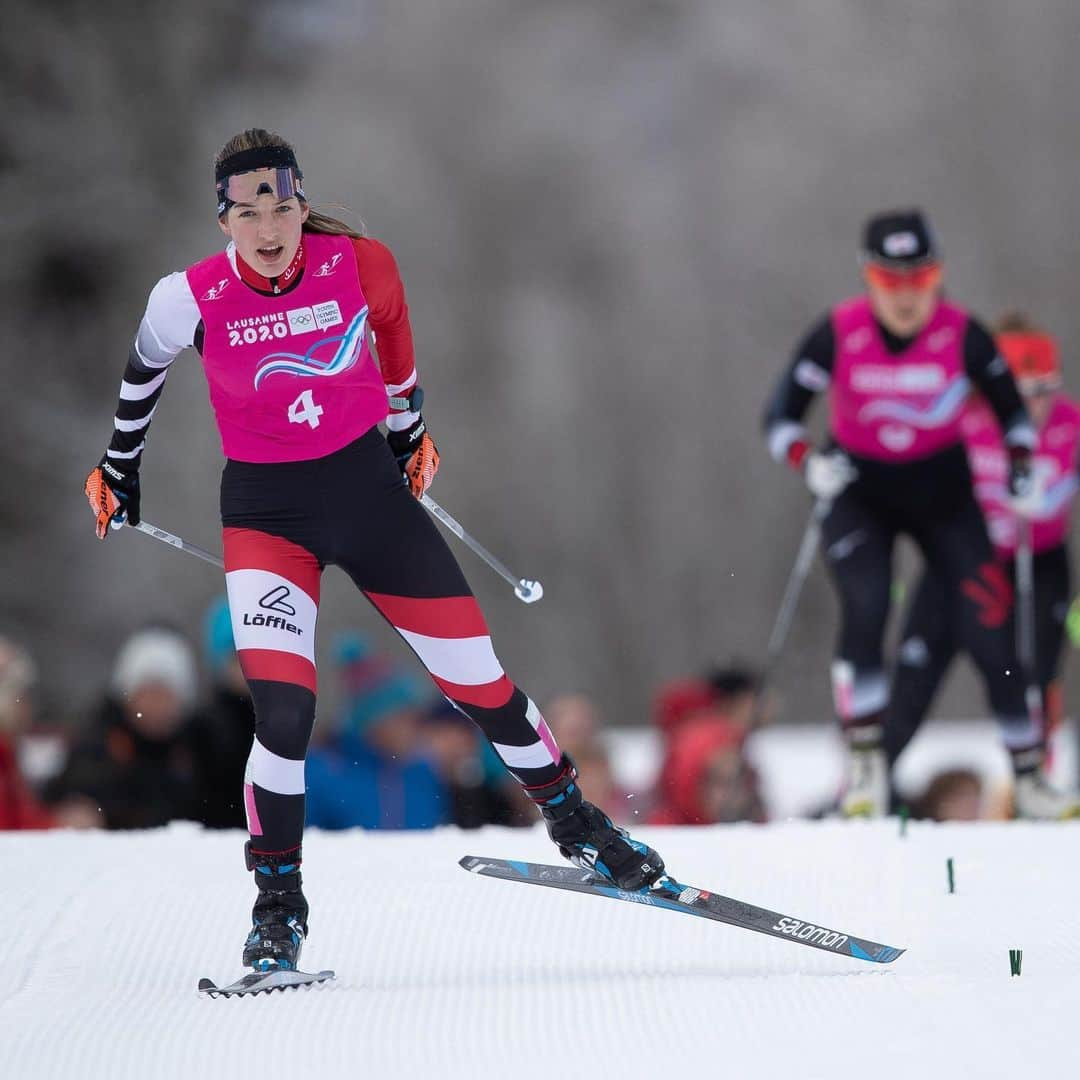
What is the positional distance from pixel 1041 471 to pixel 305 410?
395 centimetres

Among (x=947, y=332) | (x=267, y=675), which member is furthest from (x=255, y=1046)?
(x=947, y=332)

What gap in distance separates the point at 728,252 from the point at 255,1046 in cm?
1422

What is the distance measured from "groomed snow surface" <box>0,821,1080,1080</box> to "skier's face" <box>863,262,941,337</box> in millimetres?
1559

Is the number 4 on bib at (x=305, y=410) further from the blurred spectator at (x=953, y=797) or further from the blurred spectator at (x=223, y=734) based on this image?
the blurred spectator at (x=953, y=797)

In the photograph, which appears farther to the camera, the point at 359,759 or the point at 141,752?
the point at 359,759

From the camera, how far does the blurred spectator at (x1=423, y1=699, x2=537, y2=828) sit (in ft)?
22.6

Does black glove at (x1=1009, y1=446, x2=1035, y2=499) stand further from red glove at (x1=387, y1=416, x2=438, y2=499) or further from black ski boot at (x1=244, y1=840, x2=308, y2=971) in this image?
black ski boot at (x1=244, y1=840, x2=308, y2=971)

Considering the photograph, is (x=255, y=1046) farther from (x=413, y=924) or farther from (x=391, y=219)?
(x=391, y=219)

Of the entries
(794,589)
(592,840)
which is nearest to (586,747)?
(794,589)

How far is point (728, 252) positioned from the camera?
16.8 m

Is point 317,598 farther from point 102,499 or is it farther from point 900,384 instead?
point 900,384

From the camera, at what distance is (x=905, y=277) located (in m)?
5.87

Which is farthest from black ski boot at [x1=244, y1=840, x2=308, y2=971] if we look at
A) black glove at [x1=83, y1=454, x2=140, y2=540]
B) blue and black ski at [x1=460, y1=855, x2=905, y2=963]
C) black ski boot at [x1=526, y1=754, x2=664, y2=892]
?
black glove at [x1=83, y1=454, x2=140, y2=540]

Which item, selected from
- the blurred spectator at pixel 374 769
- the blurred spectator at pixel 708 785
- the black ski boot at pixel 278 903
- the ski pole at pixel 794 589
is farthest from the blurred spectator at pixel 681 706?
the black ski boot at pixel 278 903
